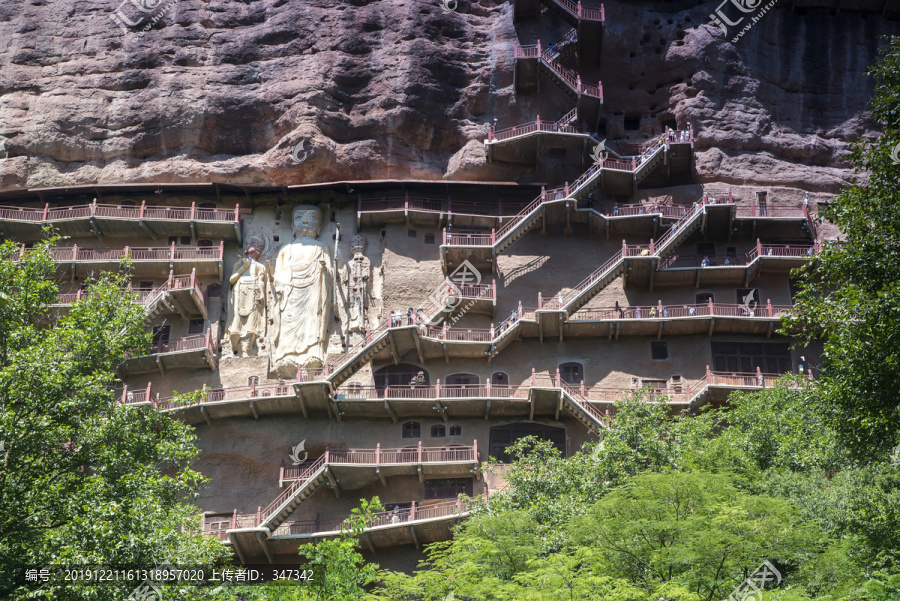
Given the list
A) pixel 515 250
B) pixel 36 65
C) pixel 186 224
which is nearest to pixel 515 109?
pixel 515 250

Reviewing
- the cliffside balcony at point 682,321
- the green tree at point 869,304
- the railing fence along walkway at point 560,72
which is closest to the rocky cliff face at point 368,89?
the railing fence along walkway at point 560,72

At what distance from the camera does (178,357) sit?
3978 cm

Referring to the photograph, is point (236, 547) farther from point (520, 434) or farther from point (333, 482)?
point (520, 434)

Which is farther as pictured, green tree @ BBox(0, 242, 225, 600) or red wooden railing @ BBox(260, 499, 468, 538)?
red wooden railing @ BBox(260, 499, 468, 538)
